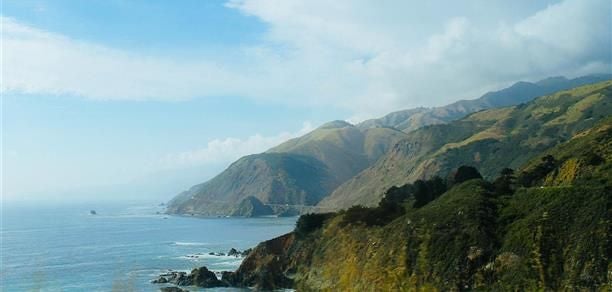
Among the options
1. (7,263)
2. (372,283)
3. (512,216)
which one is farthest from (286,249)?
(7,263)

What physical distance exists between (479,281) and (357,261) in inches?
801

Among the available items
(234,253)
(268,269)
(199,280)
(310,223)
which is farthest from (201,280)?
(234,253)

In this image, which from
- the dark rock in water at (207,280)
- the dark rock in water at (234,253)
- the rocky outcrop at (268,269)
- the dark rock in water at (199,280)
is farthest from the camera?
the dark rock in water at (234,253)

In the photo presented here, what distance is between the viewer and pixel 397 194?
116688 mm

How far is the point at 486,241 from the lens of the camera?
210ft

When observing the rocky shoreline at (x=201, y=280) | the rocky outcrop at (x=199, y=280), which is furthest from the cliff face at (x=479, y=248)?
the rocky outcrop at (x=199, y=280)

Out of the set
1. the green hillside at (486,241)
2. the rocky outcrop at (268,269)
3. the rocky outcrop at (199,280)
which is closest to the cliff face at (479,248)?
the green hillside at (486,241)

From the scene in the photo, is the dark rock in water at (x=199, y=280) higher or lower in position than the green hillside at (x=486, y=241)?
lower

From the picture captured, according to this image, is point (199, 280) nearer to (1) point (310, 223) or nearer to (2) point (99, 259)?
(1) point (310, 223)

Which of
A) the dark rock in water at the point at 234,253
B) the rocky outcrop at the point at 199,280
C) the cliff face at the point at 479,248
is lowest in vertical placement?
the dark rock in water at the point at 234,253

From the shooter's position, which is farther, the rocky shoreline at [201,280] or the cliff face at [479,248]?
the rocky shoreline at [201,280]

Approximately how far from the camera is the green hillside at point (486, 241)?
183 feet

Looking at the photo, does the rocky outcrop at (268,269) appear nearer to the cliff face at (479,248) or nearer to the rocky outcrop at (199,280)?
the rocky outcrop at (199,280)

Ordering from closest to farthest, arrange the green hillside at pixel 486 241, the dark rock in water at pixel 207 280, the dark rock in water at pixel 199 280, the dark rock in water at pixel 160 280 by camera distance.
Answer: the green hillside at pixel 486 241 < the dark rock in water at pixel 207 280 < the dark rock in water at pixel 199 280 < the dark rock in water at pixel 160 280
